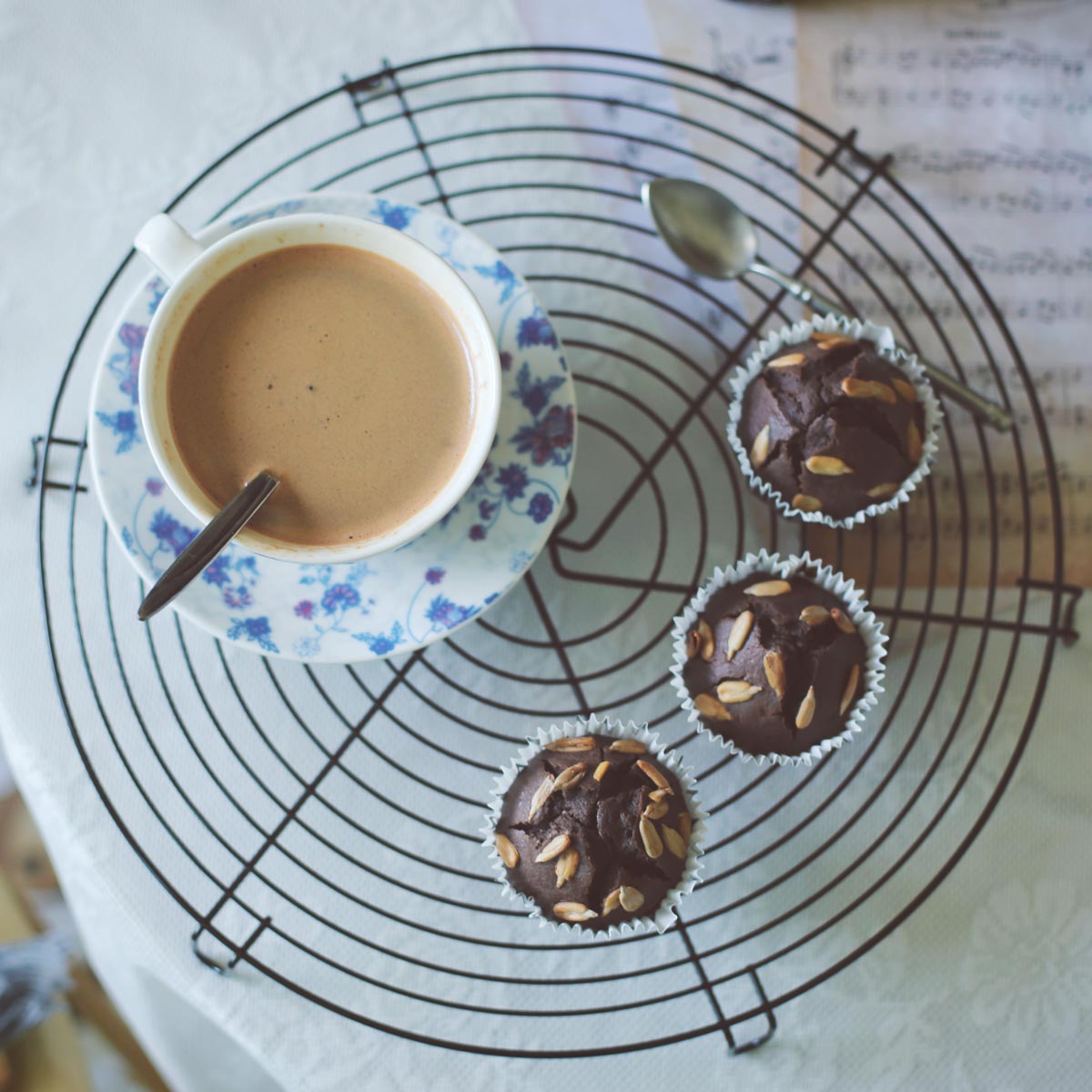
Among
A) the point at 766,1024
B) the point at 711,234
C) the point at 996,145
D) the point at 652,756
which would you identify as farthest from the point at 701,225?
the point at 766,1024

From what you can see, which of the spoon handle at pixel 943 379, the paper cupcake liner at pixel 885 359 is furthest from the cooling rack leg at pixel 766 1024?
the spoon handle at pixel 943 379

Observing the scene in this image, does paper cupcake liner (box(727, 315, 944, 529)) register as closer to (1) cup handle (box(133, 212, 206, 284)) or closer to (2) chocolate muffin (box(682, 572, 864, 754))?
(2) chocolate muffin (box(682, 572, 864, 754))

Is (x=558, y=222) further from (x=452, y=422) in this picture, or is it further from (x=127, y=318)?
(x=127, y=318)

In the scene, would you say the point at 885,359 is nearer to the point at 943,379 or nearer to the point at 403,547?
the point at 943,379

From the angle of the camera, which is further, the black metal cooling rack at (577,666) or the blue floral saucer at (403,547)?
the black metal cooling rack at (577,666)

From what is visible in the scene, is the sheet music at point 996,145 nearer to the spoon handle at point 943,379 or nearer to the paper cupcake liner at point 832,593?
the spoon handle at point 943,379

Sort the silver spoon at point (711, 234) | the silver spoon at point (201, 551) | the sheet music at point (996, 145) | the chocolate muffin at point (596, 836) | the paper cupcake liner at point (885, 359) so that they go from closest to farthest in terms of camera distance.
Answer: the silver spoon at point (201, 551) < the chocolate muffin at point (596, 836) < the paper cupcake liner at point (885, 359) < the silver spoon at point (711, 234) < the sheet music at point (996, 145)

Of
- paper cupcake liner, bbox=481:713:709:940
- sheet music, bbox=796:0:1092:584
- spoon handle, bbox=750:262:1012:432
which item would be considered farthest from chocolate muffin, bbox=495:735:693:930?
sheet music, bbox=796:0:1092:584
